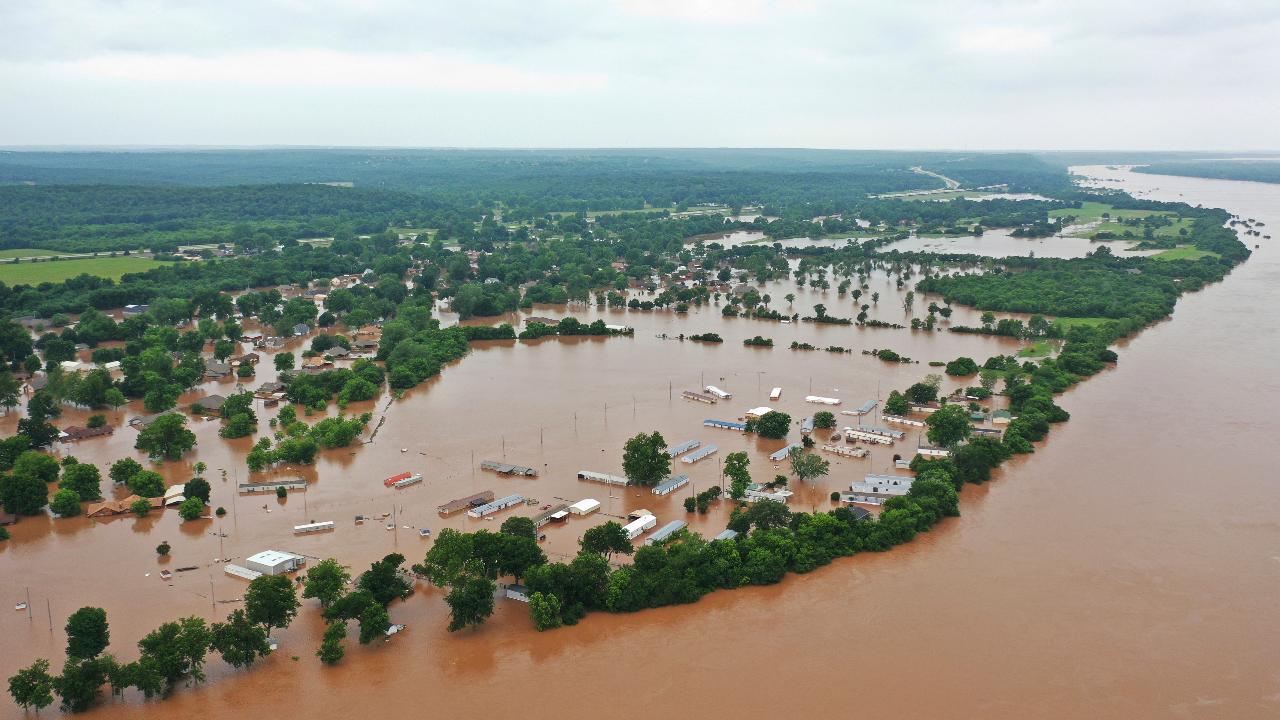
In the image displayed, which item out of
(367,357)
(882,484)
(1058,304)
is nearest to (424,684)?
(882,484)

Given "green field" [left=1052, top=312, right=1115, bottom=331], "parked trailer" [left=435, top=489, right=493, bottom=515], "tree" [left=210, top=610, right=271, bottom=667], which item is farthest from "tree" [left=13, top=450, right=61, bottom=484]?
"green field" [left=1052, top=312, right=1115, bottom=331]

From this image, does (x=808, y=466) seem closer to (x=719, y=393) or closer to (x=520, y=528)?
(x=520, y=528)

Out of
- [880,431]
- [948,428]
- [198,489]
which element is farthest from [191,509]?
[948,428]

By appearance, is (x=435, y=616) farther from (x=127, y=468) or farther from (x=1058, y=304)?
(x=1058, y=304)

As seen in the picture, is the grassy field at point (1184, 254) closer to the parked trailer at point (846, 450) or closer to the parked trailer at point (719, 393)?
the parked trailer at point (719, 393)

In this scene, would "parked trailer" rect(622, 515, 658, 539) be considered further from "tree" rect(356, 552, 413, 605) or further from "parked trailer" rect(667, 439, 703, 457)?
"tree" rect(356, 552, 413, 605)

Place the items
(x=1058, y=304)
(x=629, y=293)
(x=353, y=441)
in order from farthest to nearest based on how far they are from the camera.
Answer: (x=629, y=293), (x=1058, y=304), (x=353, y=441)
